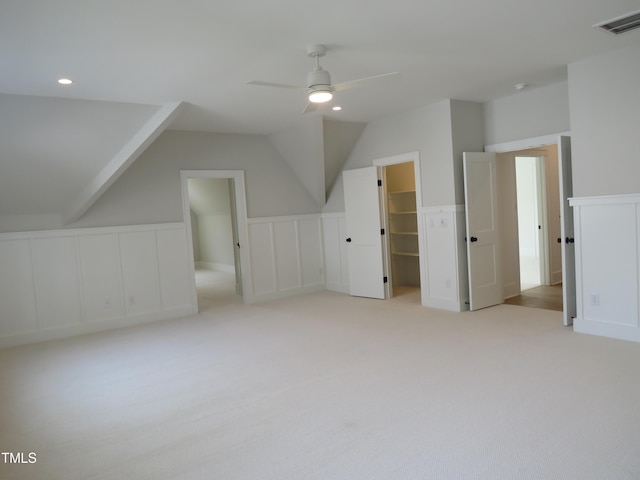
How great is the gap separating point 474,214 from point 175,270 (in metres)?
4.12

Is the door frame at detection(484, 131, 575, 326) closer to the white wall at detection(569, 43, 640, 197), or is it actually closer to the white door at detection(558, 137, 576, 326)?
the white door at detection(558, 137, 576, 326)

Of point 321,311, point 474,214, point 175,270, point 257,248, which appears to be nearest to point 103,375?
point 175,270

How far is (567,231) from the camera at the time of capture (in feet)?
14.8

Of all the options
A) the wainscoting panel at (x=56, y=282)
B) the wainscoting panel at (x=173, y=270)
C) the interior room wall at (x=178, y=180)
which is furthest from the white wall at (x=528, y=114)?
the wainscoting panel at (x=56, y=282)

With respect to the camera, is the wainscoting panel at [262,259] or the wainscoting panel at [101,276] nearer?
the wainscoting panel at [101,276]

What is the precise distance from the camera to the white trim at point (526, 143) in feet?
16.3

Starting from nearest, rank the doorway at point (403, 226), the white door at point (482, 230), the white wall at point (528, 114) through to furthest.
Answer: the white wall at point (528, 114) < the white door at point (482, 230) < the doorway at point (403, 226)

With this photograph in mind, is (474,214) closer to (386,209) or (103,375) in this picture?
(386,209)

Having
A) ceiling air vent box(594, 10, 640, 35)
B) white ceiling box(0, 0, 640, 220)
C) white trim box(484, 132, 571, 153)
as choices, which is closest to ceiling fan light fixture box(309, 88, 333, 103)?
white ceiling box(0, 0, 640, 220)

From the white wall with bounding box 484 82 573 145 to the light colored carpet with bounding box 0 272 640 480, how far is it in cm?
221

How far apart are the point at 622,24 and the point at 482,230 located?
8.94 ft

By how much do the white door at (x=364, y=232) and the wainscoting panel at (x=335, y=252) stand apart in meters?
0.35

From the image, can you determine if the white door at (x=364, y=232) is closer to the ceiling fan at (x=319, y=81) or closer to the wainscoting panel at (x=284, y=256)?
the wainscoting panel at (x=284, y=256)

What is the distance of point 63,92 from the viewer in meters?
4.09
